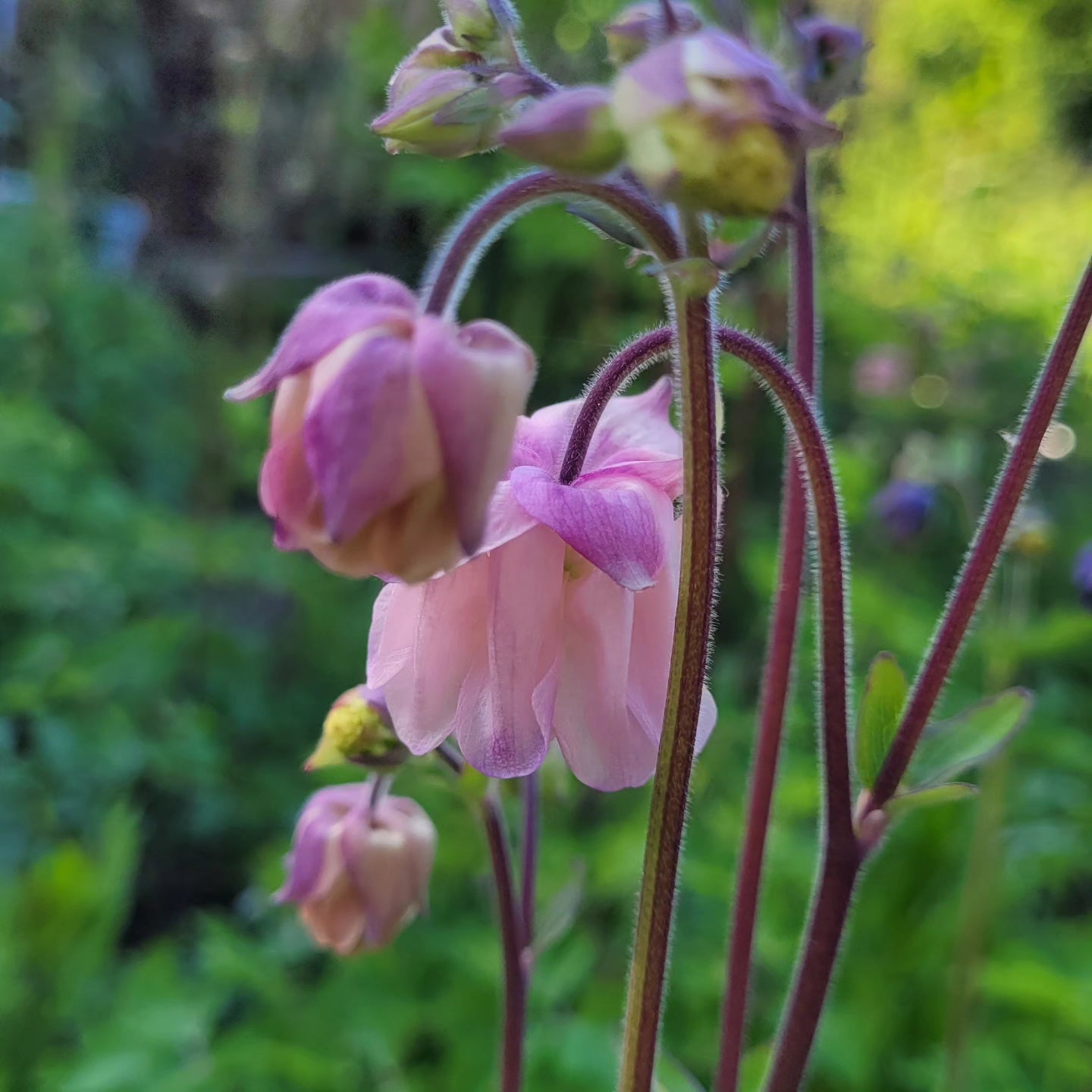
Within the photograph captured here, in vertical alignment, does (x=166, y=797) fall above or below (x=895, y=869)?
below

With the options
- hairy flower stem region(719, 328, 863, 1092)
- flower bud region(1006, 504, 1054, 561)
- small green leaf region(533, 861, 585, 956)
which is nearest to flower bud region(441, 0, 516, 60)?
hairy flower stem region(719, 328, 863, 1092)

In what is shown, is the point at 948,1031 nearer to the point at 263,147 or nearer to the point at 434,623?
the point at 434,623

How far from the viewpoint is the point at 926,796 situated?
0.48 metres

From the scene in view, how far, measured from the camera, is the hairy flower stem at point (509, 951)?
1.95 ft

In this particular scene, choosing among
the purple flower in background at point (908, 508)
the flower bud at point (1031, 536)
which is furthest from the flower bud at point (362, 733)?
the purple flower in background at point (908, 508)

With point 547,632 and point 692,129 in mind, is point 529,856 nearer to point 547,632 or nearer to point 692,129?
point 547,632

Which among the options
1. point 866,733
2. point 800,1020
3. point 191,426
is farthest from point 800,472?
point 191,426

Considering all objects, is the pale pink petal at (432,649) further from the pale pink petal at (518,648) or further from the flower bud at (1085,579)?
the flower bud at (1085,579)

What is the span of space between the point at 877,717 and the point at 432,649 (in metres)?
0.23

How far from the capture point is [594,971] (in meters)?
1.70

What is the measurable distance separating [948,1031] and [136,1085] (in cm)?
95

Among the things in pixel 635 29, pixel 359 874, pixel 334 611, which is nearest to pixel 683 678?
pixel 635 29

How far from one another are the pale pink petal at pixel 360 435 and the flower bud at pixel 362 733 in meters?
0.31

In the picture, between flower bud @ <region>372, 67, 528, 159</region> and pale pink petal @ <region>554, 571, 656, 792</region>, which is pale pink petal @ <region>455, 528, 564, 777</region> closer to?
pale pink petal @ <region>554, 571, 656, 792</region>
